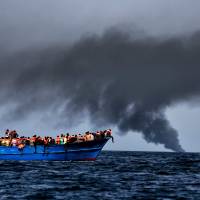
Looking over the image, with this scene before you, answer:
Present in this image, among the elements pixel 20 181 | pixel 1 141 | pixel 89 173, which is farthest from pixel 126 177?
pixel 1 141

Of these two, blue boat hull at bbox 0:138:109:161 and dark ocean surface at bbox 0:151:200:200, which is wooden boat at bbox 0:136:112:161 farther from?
dark ocean surface at bbox 0:151:200:200

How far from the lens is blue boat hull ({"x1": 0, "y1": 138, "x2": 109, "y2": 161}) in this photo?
60.5 metres

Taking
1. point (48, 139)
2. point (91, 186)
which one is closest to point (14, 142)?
point (48, 139)

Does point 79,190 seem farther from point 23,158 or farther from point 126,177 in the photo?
point 23,158

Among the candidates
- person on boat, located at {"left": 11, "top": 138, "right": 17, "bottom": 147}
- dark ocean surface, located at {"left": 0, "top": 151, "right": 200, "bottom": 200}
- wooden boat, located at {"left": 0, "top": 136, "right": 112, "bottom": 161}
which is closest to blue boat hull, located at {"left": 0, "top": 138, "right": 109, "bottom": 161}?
wooden boat, located at {"left": 0, "top": 136, "right": 112, "bottom": 161}

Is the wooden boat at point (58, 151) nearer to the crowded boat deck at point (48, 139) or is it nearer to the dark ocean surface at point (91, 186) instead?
the crowded boat deck at point (48, 139)

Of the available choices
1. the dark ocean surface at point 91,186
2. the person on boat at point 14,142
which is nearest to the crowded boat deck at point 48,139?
the person on boat at point 14,142

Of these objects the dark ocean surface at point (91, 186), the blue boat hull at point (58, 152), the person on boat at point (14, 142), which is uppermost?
the person on boat at point (14, 142)

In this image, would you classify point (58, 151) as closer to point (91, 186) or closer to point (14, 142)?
point (14, 142)

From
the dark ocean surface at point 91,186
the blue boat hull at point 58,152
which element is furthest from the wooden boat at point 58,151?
the dark ocean surface at point 91,186

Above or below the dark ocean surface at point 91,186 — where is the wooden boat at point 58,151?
above

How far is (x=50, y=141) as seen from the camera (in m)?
61.2

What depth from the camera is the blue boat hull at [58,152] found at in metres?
60.5

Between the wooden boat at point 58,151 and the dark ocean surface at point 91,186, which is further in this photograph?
the wooden boat at point 58,151
